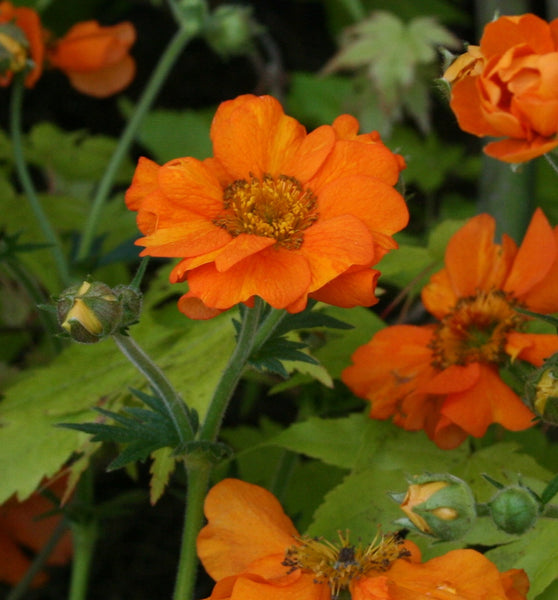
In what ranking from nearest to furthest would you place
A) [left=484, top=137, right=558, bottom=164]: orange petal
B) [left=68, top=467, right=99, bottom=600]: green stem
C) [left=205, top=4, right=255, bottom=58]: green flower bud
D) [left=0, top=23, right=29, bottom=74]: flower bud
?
[left=484, top=137, right=558, bottom=164]: orange petal → [left=68, top=467, right=99, bottom=600]: green stem → [left=0, top=23, right=29, bottom=74]: flower bud → [left=205, top=4, right=255, bottom=58]: green flower bud

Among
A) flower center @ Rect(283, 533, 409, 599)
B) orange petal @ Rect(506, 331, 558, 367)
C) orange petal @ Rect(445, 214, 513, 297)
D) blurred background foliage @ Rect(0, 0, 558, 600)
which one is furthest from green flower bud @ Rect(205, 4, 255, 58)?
flower center @ Rect(283, 533, 409, 599)

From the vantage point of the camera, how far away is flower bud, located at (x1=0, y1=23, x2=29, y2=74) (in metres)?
1.14

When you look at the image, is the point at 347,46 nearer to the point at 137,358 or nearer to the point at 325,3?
the point at 325,3

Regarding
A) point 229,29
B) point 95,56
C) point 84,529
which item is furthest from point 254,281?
point 229,29

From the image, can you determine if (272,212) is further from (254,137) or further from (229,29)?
(229,29)

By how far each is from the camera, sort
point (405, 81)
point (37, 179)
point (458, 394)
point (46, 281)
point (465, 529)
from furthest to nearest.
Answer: point (37, 179) → point (405, 81) → point (46, 281) → point (458, 394) → point (465, 529)

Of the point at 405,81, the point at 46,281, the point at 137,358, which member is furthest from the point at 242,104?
the point at 405,81

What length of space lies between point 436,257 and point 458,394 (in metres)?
0.27

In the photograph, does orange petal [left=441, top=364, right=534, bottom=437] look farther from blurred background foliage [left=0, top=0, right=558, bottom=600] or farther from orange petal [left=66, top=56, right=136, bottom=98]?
orange petal [left=66, top=56, right=136, bottom=98]

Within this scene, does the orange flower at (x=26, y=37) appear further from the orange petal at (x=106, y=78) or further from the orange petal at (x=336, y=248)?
the orange petal at (x=336, y=248)

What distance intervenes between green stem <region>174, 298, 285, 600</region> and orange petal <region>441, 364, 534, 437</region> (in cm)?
16

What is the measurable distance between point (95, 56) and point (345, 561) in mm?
800

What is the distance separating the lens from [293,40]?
1973 millimetres

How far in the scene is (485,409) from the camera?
77 cm
